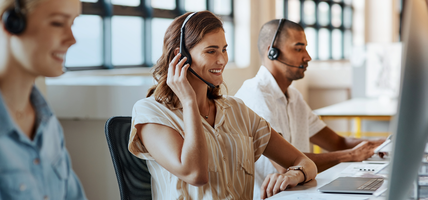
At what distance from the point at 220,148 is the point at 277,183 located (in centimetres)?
21

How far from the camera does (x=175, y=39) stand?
1395 millimetres

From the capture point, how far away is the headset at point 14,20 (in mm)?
475

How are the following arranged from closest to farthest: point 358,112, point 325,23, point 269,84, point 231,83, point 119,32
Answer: point 269,84 → point 358,112 → point 119,32 → point 231,83 → point 325,23

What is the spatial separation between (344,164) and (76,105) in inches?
48.4

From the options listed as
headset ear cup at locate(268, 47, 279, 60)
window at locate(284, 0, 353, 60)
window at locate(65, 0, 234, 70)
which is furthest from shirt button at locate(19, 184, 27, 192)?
window at locate(284, 0, 353, 60)

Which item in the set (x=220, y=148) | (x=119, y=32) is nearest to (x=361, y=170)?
(x=220, y=148)

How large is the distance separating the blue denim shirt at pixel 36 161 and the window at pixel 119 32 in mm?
2833

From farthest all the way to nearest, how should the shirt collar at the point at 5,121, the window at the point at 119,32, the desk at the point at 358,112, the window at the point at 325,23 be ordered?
the window at the point at 325,23 → the window at the point at 119,32 → the desk at the point at 358,112 → the shirt collar at the point at 5,121

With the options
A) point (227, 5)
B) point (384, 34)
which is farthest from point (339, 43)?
point (227, 5)

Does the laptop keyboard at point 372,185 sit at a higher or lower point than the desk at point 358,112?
higher

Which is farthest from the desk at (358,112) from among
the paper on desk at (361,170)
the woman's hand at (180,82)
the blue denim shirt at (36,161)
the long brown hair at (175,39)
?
the blue denim shirt at (36,161)

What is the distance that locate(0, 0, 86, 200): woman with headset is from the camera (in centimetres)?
48

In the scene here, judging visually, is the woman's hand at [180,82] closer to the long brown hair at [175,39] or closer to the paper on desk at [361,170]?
the long brown hair at [175,39]

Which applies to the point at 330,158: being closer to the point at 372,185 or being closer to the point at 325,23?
the point at 372,185
